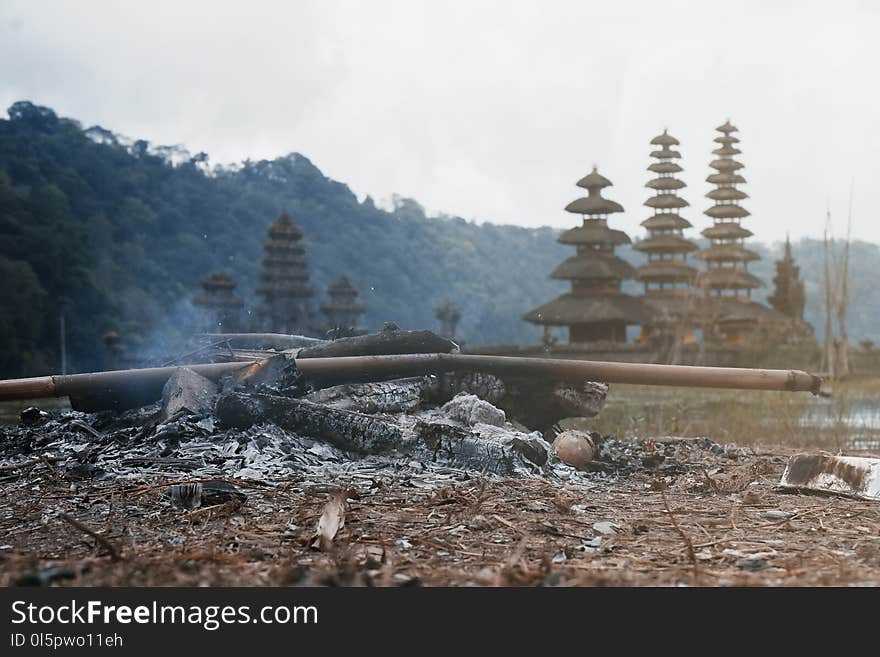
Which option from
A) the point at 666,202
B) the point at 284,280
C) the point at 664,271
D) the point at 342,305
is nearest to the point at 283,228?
the point at 284,280

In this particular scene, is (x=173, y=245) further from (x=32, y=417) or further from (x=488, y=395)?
(x=488, y=395)

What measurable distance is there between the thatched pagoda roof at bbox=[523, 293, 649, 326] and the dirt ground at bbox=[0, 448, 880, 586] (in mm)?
24760

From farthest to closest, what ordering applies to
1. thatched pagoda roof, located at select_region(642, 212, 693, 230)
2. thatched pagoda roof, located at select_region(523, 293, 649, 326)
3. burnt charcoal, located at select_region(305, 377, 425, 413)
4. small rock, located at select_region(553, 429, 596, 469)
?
thatched pagoda roof, located at select_region(642, 212, 693, 230)
thatched pagoda roof, located at select_region(523, 293, 649, 326)
burnt charcoal, located at select_region(305, 377, 425, 413)
small rock, located at select_region(553, 429, 596, 469)

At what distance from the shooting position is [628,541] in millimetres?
2910

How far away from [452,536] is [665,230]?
106 ft

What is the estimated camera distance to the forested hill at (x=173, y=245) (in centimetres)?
1867

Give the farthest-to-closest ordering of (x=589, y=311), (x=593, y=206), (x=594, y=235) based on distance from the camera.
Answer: (x=594, y=235), (x=593, y=206), (x=589, y=311)

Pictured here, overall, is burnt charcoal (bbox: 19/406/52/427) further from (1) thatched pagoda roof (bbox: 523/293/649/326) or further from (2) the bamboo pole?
(1) thatched pagoda roof (bbox: 523/293/649/326)

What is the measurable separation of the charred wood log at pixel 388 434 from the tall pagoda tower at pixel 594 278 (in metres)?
25.0

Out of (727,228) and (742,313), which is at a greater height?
(727,228)

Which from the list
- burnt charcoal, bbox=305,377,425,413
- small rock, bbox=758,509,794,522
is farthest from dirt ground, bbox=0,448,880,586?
burnt charcoal, bbox=305,377,425,413

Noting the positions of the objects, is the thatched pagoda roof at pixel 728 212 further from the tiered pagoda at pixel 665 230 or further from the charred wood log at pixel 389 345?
the charred wood log at pixel 389 345

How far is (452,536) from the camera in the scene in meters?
2.93

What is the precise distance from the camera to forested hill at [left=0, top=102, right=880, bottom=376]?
18672 mm
